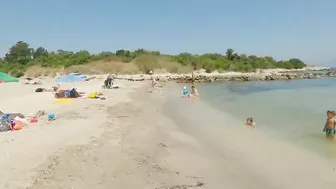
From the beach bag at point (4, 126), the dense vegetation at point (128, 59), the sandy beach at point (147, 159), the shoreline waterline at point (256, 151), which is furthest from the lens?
the dense vegetation at point (128, 59)

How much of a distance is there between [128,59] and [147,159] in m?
64.8

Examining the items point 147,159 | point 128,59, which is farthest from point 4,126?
point 128,59

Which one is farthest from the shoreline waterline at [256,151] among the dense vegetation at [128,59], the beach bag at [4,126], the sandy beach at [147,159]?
the dense vegetation at [128,59]

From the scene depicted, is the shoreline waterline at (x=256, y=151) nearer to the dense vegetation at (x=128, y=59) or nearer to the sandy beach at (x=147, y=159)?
the sandy beach at (x=147, y=159)

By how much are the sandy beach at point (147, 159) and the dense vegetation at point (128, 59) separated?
55440 mm

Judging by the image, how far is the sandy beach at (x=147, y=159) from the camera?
21.8 ft

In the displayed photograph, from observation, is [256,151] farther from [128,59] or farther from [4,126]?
[128,59]

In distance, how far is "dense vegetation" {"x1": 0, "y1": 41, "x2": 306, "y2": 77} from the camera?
2739 inches

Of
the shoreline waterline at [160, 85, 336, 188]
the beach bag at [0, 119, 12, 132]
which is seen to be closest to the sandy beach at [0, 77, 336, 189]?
the shoreline waterline at [160, 85, 336, 188]

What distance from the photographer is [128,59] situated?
236 feet

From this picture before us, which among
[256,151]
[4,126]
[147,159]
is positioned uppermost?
[4,126]

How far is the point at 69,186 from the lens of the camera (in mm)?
6184

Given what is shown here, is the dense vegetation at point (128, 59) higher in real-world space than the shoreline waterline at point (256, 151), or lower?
higher

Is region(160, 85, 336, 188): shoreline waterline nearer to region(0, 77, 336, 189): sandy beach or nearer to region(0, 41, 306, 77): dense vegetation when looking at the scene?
region(0, 77, 336, 189): sandy beach
